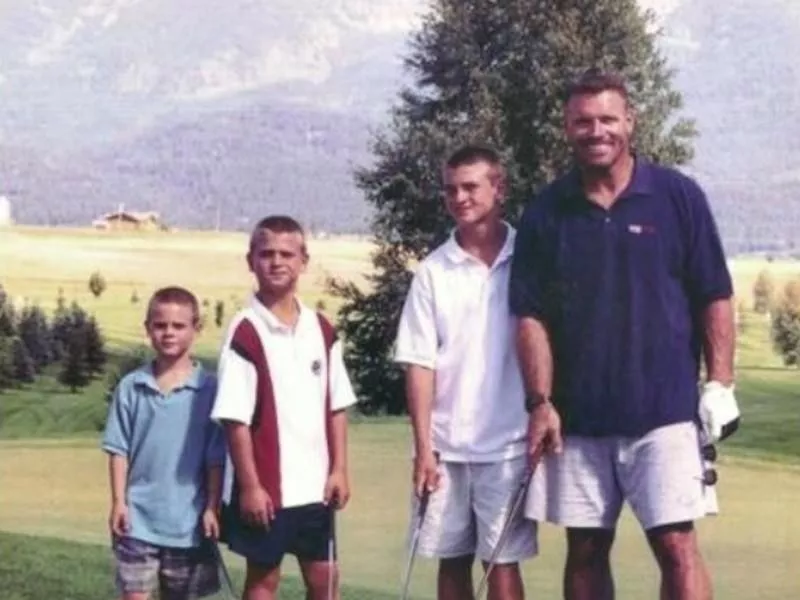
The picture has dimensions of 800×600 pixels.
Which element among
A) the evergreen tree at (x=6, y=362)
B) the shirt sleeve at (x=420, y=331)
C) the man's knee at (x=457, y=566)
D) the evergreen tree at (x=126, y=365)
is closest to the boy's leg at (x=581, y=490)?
the man's knee at (x=457, y=566)

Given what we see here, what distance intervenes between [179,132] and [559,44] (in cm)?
121

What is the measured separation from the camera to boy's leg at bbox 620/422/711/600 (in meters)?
3.44

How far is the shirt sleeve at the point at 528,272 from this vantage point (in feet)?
11.6

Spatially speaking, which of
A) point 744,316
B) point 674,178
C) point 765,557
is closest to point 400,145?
point 744,316

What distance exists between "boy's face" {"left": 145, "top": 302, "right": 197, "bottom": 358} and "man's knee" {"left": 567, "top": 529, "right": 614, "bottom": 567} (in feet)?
2.99

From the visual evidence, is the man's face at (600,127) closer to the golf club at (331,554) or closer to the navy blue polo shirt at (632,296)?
the navy blue polo shirt at (632,296)

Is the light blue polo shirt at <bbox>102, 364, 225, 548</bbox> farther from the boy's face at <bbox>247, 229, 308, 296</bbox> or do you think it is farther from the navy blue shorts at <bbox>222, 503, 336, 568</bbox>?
the boy's face at <bbox>247, 229, 308, 296</bbox>

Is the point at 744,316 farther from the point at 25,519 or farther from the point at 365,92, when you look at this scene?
the point at 25,519

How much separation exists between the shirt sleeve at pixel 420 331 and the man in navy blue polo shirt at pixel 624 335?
205 mm

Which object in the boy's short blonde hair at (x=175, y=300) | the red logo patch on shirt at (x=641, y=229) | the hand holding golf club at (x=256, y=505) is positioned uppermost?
the red logo patch on shirt at (x=641, y=229)

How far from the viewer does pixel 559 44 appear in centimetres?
516

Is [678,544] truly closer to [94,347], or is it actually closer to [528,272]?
[528,272]

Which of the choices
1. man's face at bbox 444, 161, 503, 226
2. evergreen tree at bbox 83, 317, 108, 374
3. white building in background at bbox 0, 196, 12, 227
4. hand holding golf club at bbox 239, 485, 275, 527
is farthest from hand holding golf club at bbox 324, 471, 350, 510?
white building in background at bbox 0, 196, 12, 227

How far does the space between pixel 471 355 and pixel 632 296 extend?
0.38m
